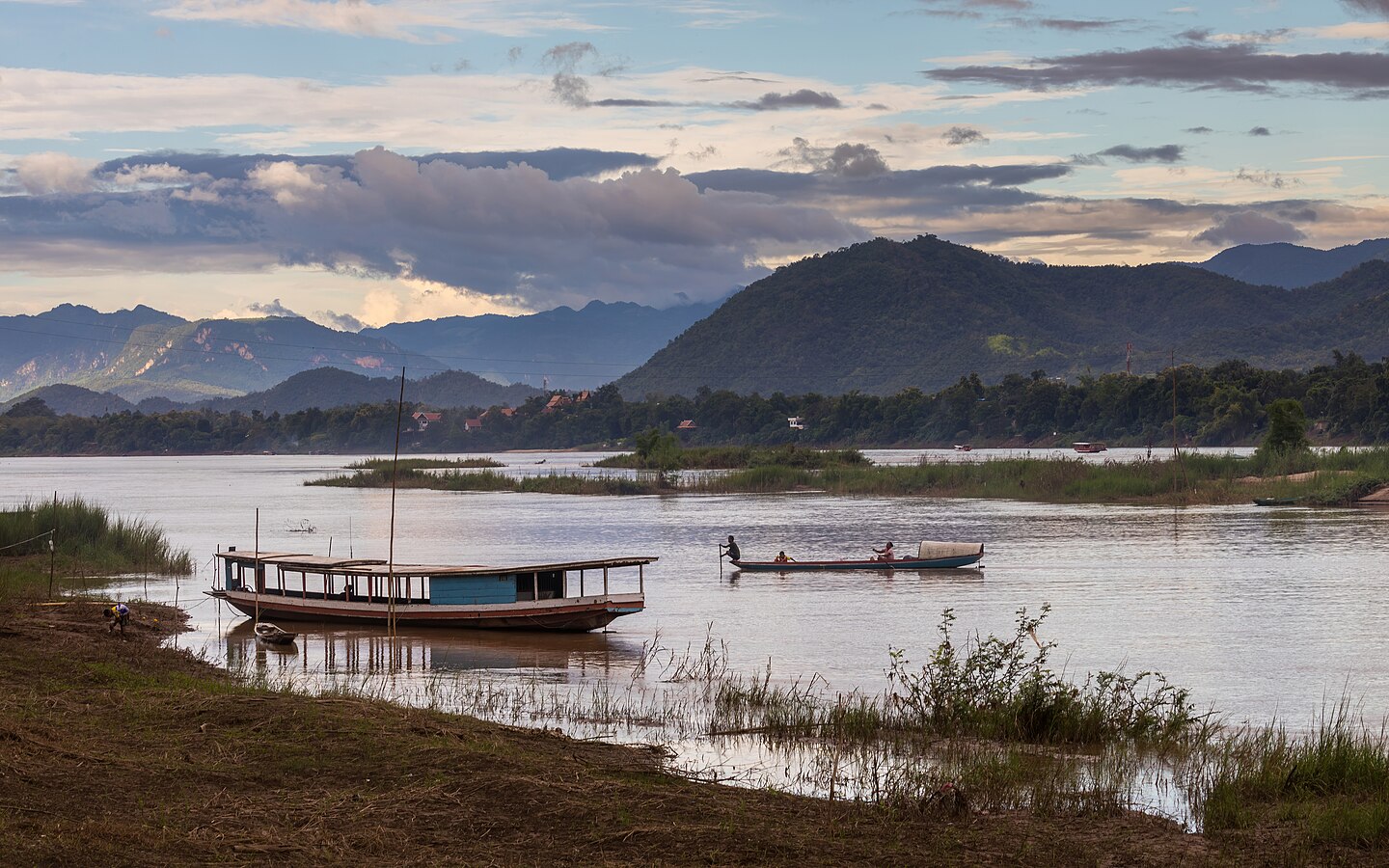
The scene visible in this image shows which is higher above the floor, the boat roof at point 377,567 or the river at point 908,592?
the boat roof at point 377,567

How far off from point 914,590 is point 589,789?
90.4 ft

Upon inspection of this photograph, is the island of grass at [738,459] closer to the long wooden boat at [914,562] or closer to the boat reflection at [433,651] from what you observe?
the long wooden boat at [914,562]

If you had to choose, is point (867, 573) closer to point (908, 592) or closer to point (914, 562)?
point (914, 562)

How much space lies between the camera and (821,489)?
9094 cm

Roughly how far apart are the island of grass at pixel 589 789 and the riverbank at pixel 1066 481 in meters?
53.9

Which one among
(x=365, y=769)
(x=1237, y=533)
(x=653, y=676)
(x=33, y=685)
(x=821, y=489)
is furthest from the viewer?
(x=821, y=489)

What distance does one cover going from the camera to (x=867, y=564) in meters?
43.1

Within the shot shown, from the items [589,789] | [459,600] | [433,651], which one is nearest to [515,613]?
[459,600]

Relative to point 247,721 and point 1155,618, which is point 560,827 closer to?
point 247,721

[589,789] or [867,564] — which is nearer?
[589,789]

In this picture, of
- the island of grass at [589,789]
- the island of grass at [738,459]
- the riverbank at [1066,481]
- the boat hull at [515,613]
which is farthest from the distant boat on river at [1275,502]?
the island of grass at [589,789]

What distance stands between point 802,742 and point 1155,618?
1715 centimetres

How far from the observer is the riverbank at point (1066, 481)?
67.9 metres

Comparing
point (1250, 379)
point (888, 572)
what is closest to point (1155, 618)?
point (888, 572)
